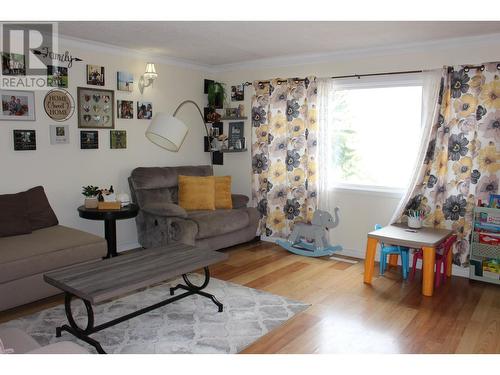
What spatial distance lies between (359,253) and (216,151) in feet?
8.00

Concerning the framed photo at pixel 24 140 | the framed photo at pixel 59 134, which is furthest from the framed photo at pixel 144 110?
the framed photo at pixel 24 140

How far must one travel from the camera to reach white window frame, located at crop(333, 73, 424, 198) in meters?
4.48

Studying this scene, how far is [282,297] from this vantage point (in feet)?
11.8

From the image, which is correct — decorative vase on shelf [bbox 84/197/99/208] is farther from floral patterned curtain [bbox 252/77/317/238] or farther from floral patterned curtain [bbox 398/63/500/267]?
floral patterned curtain [bbox 398/63/500/267]

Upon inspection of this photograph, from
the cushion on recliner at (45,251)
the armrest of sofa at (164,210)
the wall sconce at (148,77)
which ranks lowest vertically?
the cushion on recliner at (45,251)

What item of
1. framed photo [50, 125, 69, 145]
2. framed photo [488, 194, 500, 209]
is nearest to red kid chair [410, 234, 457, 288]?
framed photo [488, 194, 500, 209]

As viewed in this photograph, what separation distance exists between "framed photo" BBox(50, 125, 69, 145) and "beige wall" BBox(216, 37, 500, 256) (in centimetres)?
227

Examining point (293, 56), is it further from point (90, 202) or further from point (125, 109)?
point (90, 202)

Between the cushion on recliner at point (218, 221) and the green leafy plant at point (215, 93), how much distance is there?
5.53 ft

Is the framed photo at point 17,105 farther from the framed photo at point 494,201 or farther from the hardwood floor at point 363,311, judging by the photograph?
the framed photo at point 494,201

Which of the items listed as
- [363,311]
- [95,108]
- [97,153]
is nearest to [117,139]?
[97,153]

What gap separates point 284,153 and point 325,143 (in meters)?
0.58

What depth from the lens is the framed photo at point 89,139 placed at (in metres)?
4.55
